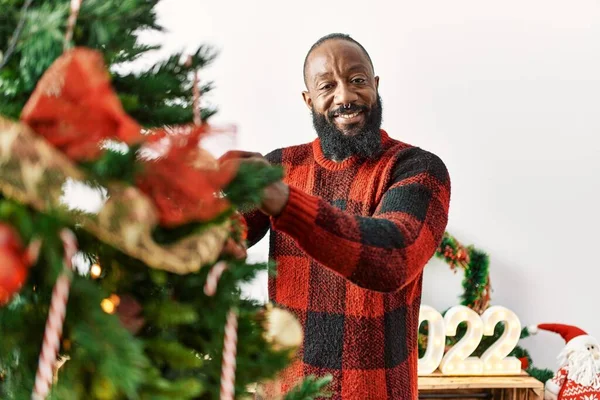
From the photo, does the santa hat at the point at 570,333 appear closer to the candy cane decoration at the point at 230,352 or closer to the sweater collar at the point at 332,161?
the sweater collar at the point at 332,161

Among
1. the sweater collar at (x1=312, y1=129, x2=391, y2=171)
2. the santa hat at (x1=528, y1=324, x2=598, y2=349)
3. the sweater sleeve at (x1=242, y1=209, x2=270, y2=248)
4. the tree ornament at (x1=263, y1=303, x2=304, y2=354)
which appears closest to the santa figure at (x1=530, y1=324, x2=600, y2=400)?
the santa hat at (x1=528, y1=324, x2=598, y2=349)

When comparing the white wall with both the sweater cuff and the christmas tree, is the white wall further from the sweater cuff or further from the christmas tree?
the christmas tree

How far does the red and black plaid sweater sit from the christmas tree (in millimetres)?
321

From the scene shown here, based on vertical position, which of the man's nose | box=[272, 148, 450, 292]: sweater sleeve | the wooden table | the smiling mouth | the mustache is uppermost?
the man's nose

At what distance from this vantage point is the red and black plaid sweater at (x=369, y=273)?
0.81 m

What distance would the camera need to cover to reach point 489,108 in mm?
2283

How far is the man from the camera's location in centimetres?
76

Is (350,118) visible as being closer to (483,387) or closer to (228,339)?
(228,339)

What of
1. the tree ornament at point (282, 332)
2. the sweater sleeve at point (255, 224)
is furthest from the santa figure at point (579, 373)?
the tree ornament at point (282, 332)

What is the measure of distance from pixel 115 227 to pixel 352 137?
2.69 ft

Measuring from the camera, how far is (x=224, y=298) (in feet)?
1.48

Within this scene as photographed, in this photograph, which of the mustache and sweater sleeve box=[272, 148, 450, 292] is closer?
sweater sleeve box=[272, 148, 450, 292]

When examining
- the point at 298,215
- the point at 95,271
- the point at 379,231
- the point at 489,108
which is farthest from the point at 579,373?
the point at 95,271

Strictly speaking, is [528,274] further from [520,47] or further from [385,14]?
[385,14]
